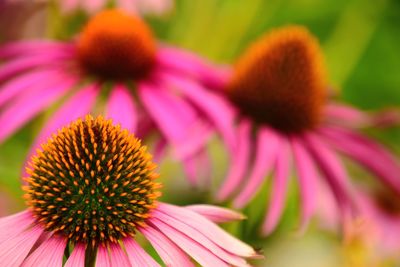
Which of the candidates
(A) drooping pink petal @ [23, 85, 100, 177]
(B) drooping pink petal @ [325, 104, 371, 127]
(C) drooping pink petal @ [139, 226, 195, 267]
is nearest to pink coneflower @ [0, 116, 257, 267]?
(C) drooping pink petal @ [139, 226, 195, 267]

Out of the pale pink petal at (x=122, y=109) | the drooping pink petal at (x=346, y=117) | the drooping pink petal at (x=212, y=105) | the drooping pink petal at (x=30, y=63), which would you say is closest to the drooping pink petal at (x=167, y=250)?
the pale pink petal at (x=122, y=109)

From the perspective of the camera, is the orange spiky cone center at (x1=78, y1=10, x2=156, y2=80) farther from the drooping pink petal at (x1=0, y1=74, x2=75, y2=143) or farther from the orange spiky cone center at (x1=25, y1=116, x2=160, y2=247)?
the orange spiky cone center at (x1=25, y1=116, x2=160, y2=247)

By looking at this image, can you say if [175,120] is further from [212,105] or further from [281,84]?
[281,84]

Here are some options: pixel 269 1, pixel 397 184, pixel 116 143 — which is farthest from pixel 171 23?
pixel 116 143

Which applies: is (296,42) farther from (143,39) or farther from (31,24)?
(31,24)

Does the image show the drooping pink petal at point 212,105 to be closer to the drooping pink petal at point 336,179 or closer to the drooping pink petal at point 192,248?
the drooping pink petal at point 336,179

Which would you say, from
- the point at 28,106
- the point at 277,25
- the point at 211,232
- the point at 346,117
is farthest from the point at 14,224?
the point at 277,25
